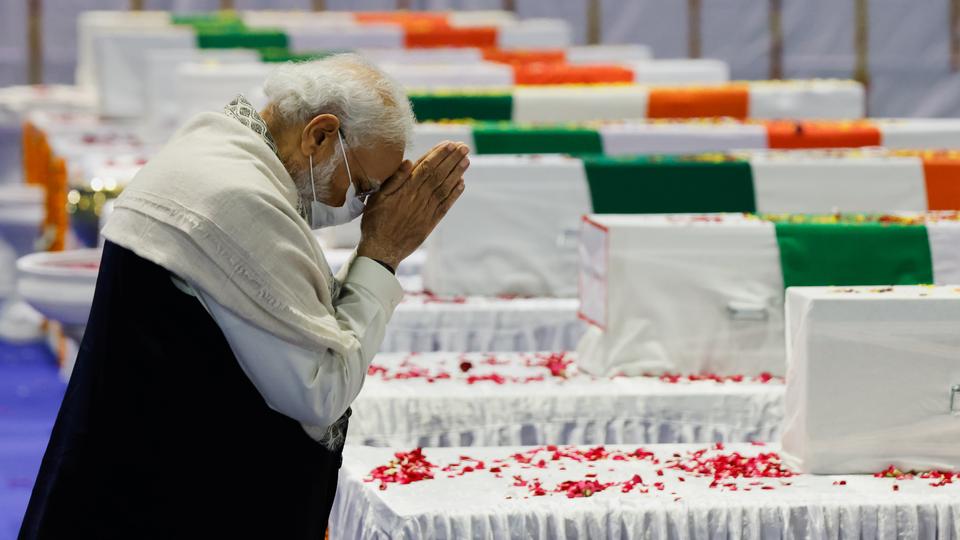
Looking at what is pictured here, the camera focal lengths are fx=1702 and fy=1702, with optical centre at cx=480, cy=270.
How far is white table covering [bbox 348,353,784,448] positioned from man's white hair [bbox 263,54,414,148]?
55.9 inches

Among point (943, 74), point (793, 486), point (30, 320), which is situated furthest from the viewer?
point (943, 74)

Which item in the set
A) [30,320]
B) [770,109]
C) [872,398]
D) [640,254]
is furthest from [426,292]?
[30,320]

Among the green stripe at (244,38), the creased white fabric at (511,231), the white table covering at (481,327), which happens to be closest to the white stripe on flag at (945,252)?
the white table covering at (481,327)

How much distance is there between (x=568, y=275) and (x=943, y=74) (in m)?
→ 7.07

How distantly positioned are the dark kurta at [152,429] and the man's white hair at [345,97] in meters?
0.27

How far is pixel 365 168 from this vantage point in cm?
209

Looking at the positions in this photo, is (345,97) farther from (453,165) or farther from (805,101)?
(805,101)

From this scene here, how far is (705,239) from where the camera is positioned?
12.5 ft

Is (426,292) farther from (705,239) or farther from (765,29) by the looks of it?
(765,29)

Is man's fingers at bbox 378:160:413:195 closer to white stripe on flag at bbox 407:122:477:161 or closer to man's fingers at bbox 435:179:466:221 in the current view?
man's fingers at bbox 435:179:466:221

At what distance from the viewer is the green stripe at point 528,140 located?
5.29m

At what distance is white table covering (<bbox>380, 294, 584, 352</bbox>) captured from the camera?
4.21 meters

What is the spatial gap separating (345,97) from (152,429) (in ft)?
1.49

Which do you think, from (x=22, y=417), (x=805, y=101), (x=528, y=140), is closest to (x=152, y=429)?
(x=528, y=140)
